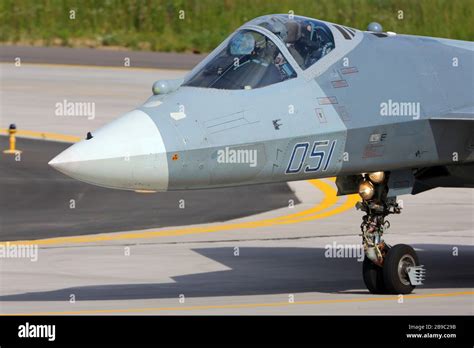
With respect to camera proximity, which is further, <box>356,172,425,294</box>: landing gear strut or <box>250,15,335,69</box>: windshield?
<box>356,172,425,294</box>: landing gear strut

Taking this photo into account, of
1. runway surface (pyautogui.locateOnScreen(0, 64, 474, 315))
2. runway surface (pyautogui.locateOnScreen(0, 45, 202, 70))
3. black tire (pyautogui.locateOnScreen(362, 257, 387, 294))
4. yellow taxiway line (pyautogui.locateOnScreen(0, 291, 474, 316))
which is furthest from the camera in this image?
runway surface (pyautogui.locateOnScreen(0, 45, 202, 70))

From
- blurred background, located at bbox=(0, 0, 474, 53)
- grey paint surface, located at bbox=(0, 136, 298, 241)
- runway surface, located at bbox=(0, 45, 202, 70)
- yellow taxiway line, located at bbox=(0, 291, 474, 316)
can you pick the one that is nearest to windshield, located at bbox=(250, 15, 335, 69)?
yellow taxiway line, located at bbox=(0, 291, 474, 316)

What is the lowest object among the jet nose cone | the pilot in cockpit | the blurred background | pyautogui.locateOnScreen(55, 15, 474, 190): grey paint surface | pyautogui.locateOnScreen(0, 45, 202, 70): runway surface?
the jet nose cone

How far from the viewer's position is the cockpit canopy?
52.6 feet

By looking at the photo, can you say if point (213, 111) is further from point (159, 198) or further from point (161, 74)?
point (161, 74)

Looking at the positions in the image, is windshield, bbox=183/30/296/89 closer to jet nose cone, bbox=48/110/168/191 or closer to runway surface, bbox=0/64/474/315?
jet nose cone, bbox=48/110/168/191

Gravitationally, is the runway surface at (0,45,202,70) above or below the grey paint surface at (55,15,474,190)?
above

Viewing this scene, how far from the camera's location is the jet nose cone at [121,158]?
14.7 m

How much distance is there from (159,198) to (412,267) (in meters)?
10.2

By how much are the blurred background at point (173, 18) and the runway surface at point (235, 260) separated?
20.8 meters

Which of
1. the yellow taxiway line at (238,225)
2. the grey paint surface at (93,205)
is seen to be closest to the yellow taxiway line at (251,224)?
the yellow taxiway line at (238,225)

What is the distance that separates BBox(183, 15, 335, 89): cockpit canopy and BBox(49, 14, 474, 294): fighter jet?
0.04ft

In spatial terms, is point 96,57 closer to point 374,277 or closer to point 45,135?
point 45,135
